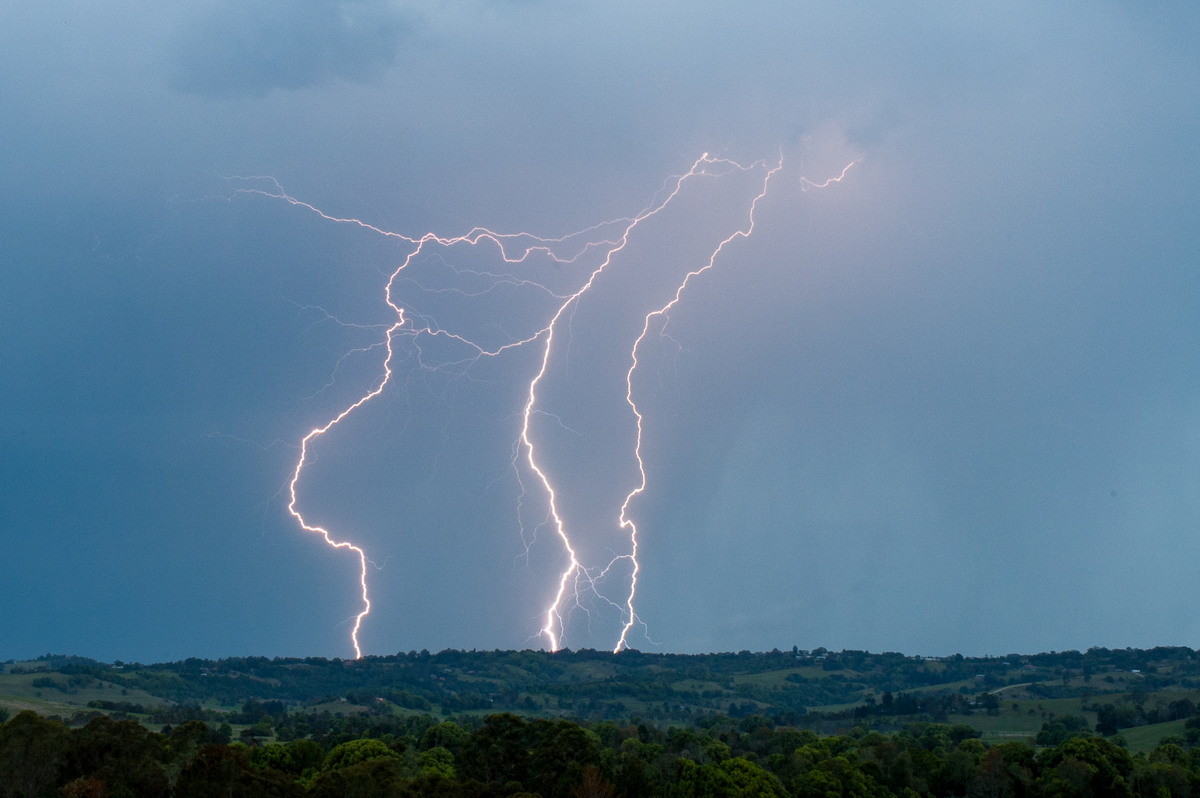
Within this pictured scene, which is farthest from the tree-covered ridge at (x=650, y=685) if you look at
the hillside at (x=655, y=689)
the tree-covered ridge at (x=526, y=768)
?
the tree-covered ridge at (x=526, y=768)

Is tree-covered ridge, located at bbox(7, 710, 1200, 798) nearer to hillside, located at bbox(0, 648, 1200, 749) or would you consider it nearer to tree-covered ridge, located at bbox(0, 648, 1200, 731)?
hillside, located at bbox(0, 648, 1200, 749)

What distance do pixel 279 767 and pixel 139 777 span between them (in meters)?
6.74

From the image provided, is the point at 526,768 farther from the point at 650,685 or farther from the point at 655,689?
the point at 650,685

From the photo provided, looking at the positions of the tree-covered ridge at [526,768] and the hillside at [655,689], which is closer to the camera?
the tree-covered ridge at [526,768]

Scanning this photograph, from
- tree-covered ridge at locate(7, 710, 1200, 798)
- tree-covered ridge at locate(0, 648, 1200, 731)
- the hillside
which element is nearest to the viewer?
tree-covered ridge at locate(7, 710, 1200, 798)

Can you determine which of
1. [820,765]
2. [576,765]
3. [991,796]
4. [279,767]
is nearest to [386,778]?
[576,765]

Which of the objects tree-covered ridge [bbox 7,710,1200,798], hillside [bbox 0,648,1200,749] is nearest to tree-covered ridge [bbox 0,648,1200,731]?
hillside [bbox 0,648,1200,749]

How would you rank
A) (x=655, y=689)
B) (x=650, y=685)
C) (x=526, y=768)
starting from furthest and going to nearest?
(x=650, y=685)
(x=655, y=689)
(x=526, y=768)

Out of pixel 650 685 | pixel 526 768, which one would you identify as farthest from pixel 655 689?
pixel 526 768

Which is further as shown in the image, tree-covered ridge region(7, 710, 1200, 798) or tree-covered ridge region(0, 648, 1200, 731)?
tree-covered ridge region(0, 648, 1200, 731)

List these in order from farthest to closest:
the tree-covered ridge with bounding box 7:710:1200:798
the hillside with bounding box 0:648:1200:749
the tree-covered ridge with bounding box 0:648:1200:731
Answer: the tree-covered ridge with bounding box 0:648:1200:731, the hillside with bounding box 0:648:1200:749, the tree-covered ridge with bounding box 7:710:1200:798

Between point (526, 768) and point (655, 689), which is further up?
point (526, 768)

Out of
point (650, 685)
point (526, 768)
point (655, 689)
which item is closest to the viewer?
point (526, 768)

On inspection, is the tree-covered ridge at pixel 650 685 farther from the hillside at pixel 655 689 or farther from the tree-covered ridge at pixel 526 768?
the tree-covered ridge at pixel 526 768
